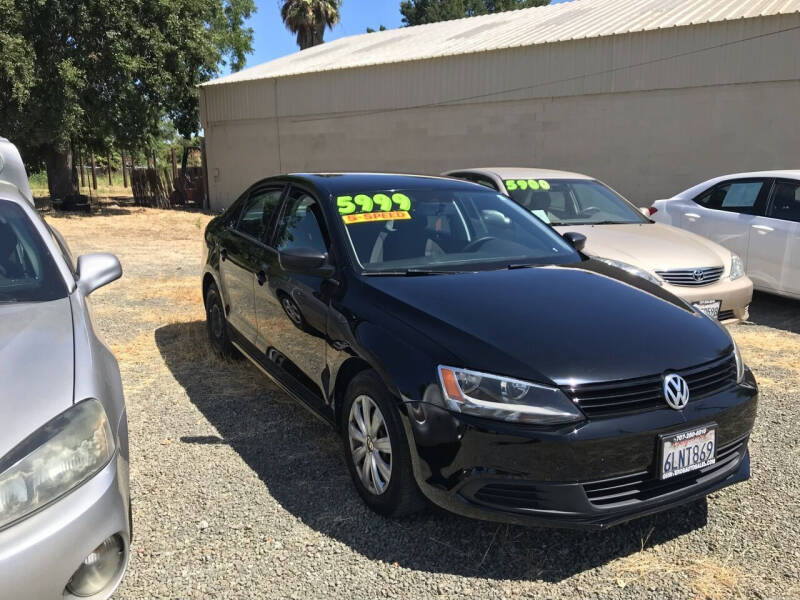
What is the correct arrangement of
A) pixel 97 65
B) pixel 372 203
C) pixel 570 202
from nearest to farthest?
pixel 372 203, pixel 570 202, pixel 97 65

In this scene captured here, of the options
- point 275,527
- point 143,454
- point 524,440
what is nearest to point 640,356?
point 524,440

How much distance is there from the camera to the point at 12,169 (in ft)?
12.9

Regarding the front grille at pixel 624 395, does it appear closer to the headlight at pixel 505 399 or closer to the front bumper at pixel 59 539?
the headlight at pixel 505 399

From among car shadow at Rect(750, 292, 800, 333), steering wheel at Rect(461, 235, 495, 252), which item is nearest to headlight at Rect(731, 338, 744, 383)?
steering wheel at Rect(461, 235, 495, 252)

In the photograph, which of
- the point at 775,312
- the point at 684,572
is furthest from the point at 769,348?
the point at 684,572

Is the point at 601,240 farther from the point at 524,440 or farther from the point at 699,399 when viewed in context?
the point at 524,440

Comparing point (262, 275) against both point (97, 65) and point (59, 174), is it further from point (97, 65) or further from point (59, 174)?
point (59, 174)

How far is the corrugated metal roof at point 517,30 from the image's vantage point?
13367mm

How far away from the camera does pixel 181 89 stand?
20.8 m

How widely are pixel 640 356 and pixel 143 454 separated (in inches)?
108

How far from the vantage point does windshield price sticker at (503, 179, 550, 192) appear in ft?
23.4

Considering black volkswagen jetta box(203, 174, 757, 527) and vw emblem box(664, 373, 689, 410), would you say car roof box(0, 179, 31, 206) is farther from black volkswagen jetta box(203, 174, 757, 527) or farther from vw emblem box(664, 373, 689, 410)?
vw emblem box(664, 373, 689, 410)

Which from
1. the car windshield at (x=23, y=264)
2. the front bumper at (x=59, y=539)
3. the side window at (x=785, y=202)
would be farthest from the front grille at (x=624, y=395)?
the side window at (x=785, y=202)

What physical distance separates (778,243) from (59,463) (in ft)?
22.8
